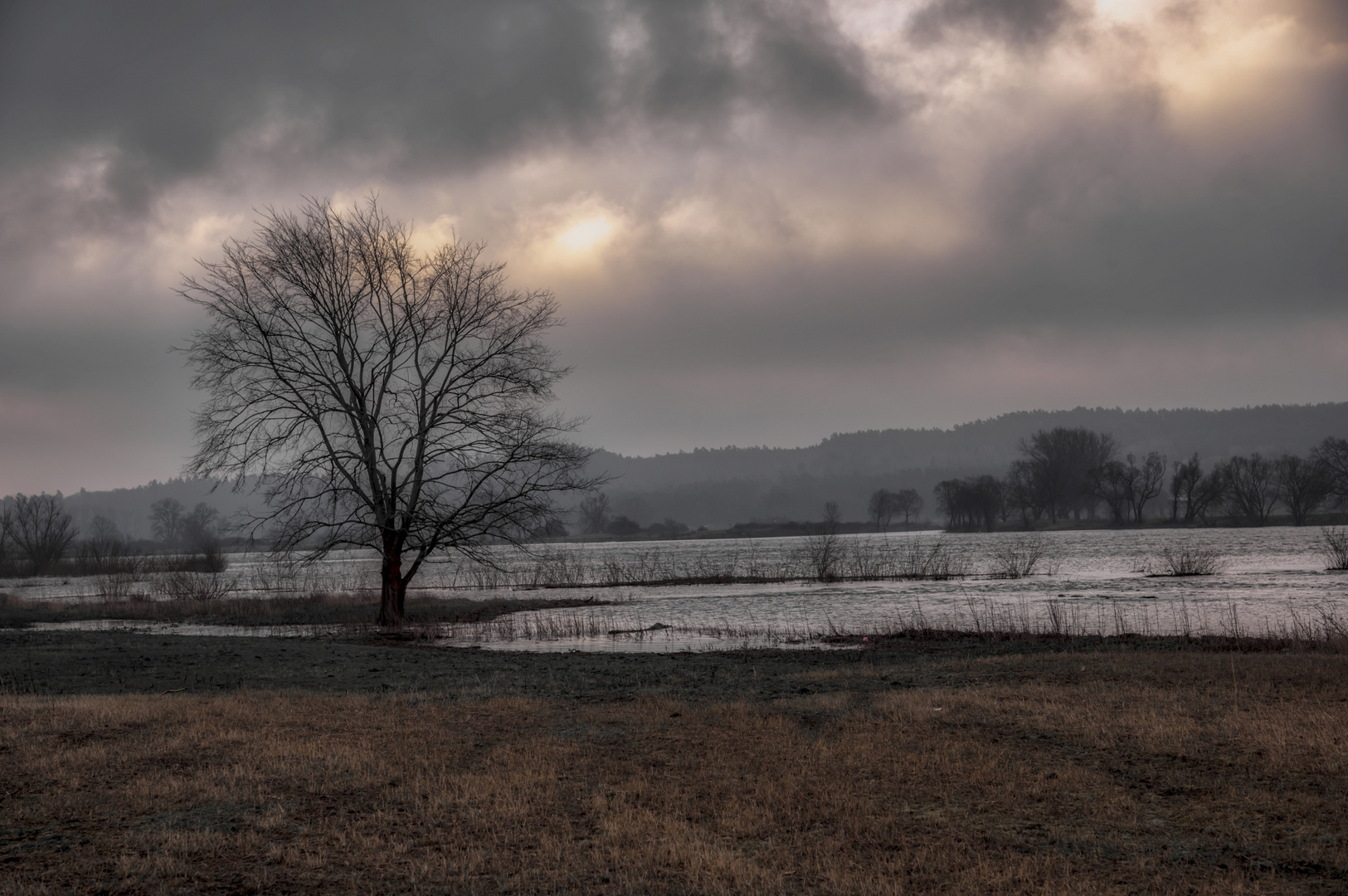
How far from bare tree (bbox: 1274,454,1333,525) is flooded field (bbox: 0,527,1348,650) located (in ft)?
172

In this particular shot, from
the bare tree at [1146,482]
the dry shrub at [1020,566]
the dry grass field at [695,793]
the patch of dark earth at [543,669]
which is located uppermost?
the bare tree at [1146,482]

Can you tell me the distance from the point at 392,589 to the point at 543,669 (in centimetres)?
1414

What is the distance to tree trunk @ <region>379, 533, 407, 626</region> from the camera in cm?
2881

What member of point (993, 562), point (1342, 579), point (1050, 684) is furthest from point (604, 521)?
point (1050, 684)

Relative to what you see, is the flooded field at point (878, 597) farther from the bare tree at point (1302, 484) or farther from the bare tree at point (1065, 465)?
the bare tree at point (1065, 465)

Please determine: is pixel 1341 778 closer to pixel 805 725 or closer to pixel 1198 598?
pixel 805 725

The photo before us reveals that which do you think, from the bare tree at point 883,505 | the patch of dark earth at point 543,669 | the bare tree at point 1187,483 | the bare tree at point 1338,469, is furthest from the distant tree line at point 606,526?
the patch of dark earth at point 543,669

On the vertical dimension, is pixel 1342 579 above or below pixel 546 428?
below

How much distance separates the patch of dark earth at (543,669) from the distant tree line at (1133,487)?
366 ft

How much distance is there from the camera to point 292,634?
89.7ft

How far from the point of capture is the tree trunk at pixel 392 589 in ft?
94.5

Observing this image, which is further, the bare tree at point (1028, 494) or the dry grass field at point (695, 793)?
the bare tree at point (1028, 494)

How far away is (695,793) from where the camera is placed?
7977 mm

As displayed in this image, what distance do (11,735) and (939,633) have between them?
19.5m
